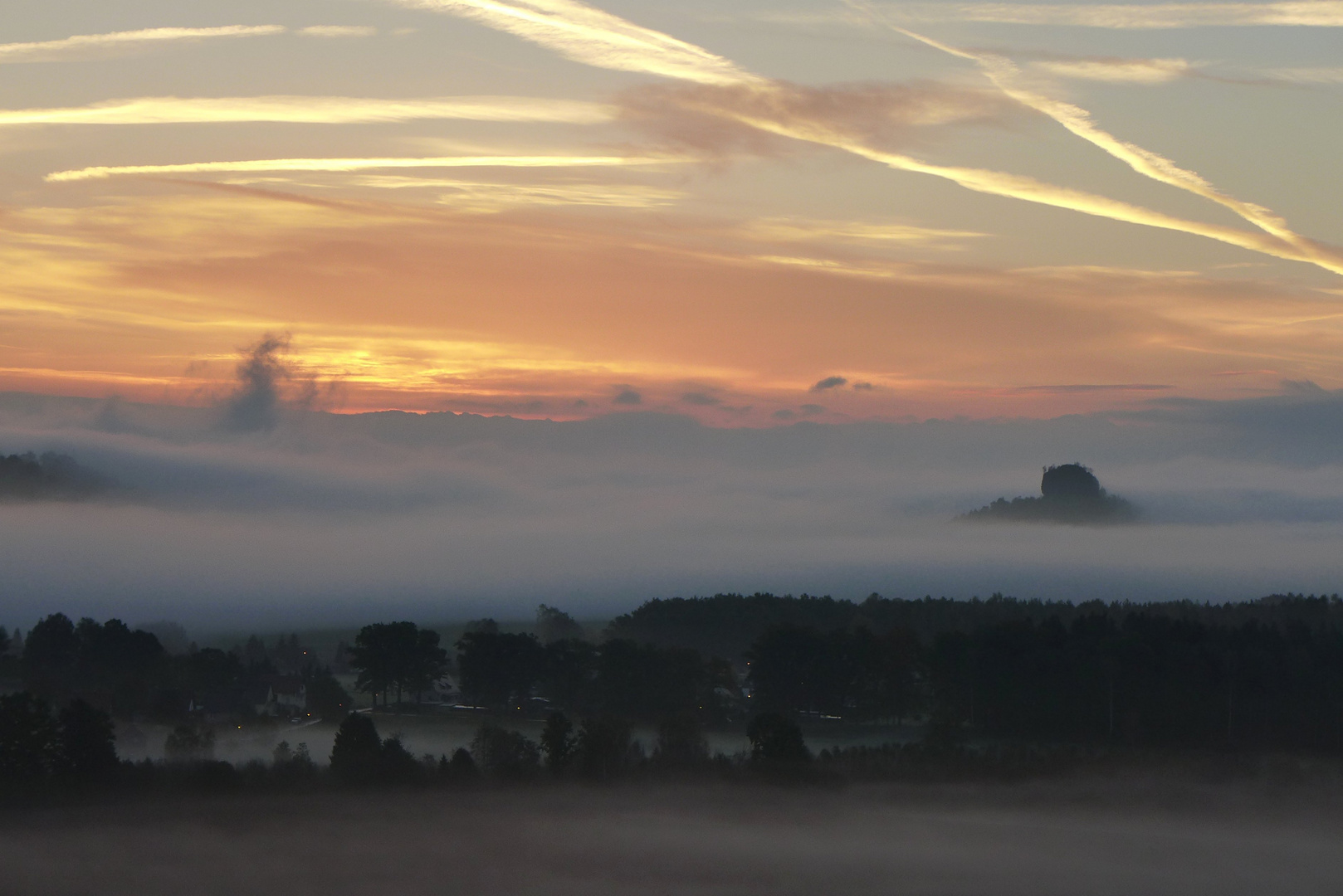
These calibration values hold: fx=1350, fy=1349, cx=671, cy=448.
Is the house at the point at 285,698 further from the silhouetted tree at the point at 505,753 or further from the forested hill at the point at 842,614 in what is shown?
the forested hill at the point at 842,614

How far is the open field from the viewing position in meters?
64.5

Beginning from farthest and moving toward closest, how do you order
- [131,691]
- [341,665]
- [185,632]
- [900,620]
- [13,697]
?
1. [185,632]
2. [900,620]
3. [341,665]
4. [131,691]
5. [13,697]

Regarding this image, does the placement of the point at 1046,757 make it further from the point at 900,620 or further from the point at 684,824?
the point at 900,620

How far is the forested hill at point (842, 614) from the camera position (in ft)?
498

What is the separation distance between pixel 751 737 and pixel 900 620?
66.7 m

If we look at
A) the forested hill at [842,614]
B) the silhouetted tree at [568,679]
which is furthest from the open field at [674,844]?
the forested hill at [842,614]

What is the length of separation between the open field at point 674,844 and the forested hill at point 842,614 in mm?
65238

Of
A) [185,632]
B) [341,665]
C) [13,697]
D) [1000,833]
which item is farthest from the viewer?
[185,632]

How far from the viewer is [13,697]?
80375mm

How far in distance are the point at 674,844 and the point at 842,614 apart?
92.2 meters

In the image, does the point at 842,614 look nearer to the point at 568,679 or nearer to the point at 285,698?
the point at 568,679

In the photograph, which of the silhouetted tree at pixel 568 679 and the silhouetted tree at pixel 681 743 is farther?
the silhouetted tree at pixel 568 679

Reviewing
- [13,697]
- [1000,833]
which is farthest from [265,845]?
[1000,833]

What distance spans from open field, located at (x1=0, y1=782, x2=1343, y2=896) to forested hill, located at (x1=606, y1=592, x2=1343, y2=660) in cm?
6524
